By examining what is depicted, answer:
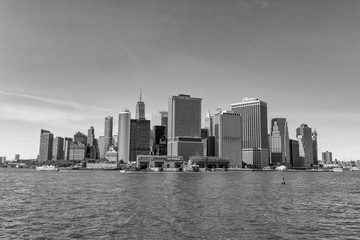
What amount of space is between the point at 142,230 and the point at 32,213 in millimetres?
21967

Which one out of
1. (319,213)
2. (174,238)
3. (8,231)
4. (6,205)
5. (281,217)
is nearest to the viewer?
(174,238)

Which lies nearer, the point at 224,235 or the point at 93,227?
the point at 224,235

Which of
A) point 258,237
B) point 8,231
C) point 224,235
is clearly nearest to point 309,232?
point 258,237

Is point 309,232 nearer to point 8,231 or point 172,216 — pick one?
point 172,216

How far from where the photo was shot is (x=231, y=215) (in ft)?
175

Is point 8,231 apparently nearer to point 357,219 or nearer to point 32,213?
point 32,213

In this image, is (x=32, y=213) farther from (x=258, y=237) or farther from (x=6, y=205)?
(x=258, y=237)

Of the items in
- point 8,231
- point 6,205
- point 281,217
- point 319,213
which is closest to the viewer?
point 8,231

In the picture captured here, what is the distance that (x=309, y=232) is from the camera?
43.2 m

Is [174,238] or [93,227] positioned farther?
[93,227]

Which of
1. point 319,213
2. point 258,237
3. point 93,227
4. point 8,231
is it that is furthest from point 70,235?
point 319,213

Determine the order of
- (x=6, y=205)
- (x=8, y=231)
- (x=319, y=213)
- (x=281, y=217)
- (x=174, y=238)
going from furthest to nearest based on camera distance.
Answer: (x=6, y=205)
(x=319, y=213)
(x=281, y=217)
(x=8, y=231)
(x=174, y=238)

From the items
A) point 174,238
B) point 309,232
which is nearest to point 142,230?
point 174,238

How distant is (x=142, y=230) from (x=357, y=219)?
32924mm
